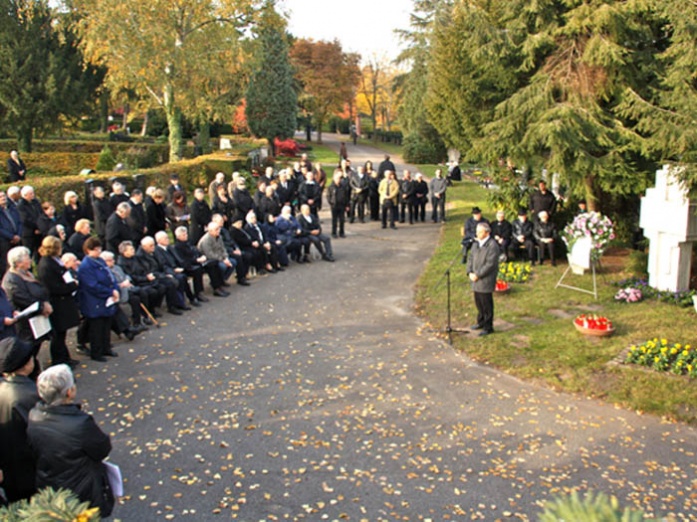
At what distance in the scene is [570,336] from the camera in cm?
1091

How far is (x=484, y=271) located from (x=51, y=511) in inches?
347

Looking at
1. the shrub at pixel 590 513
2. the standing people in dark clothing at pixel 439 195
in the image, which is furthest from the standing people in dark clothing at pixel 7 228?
the standing people in dark clothing at pixel 439 195

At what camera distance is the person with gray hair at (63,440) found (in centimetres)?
469

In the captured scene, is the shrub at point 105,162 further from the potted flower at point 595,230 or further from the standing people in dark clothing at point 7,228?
the potted flower at point 595,230

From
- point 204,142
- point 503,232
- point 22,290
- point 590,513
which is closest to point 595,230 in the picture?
point 503,232

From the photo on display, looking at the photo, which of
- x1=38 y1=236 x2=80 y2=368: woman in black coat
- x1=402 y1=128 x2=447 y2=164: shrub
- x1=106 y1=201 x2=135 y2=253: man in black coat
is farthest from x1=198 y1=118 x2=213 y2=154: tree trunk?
x1=38 y1=236 x2=80 y2=368: woman in black coat

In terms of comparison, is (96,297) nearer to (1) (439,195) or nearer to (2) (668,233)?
(2) (668,233)

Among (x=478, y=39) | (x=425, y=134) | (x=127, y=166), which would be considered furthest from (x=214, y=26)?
(x=478, y=39)

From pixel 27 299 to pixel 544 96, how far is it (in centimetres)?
1131

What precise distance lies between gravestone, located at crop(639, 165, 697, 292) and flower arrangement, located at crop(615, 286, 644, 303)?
0.56 metres

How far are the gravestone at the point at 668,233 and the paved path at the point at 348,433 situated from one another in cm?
498

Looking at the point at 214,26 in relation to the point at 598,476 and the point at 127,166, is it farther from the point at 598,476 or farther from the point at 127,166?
the point at 598,476

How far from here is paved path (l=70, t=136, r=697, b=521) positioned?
6.41 meters

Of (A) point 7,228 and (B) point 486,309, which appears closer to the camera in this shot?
(B) point 486,309
